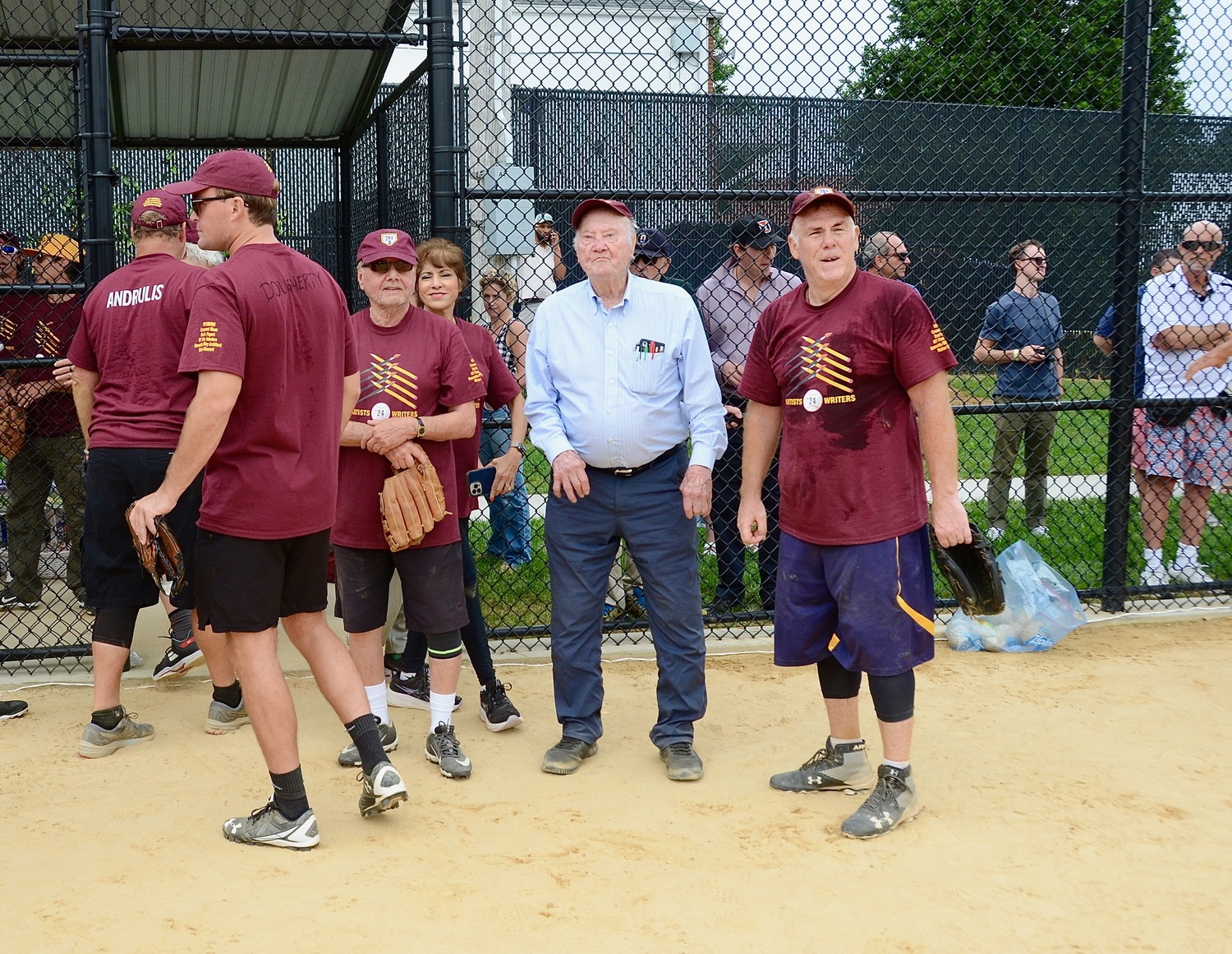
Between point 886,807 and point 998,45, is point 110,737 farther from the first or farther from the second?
point 998,45

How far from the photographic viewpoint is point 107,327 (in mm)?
4395

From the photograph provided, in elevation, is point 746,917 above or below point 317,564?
below

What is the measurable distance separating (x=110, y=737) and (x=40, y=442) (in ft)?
8.13

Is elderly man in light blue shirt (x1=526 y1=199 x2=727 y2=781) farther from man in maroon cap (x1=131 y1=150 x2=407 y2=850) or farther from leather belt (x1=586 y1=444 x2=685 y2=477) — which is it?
man in maroon cap (x1=131 y1=150 x2=407 y2=850)

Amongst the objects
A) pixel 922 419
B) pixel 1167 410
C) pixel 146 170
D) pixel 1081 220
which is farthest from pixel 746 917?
pixel 1081 220

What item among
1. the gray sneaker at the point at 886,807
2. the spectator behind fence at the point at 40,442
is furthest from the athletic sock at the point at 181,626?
the gray sneaker at the point at 886,807

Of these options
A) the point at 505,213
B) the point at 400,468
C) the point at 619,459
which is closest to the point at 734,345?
the point at 505,213

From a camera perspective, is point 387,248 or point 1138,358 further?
point 1138,358

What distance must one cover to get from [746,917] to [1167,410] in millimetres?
4583

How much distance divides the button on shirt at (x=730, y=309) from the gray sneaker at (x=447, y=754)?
106 inches

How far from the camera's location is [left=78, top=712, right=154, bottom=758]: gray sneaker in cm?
434

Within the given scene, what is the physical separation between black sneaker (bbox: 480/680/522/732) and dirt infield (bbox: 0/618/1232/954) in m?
0.05

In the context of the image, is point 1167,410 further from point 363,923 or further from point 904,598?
point 363,923

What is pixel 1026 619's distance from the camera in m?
5.62
